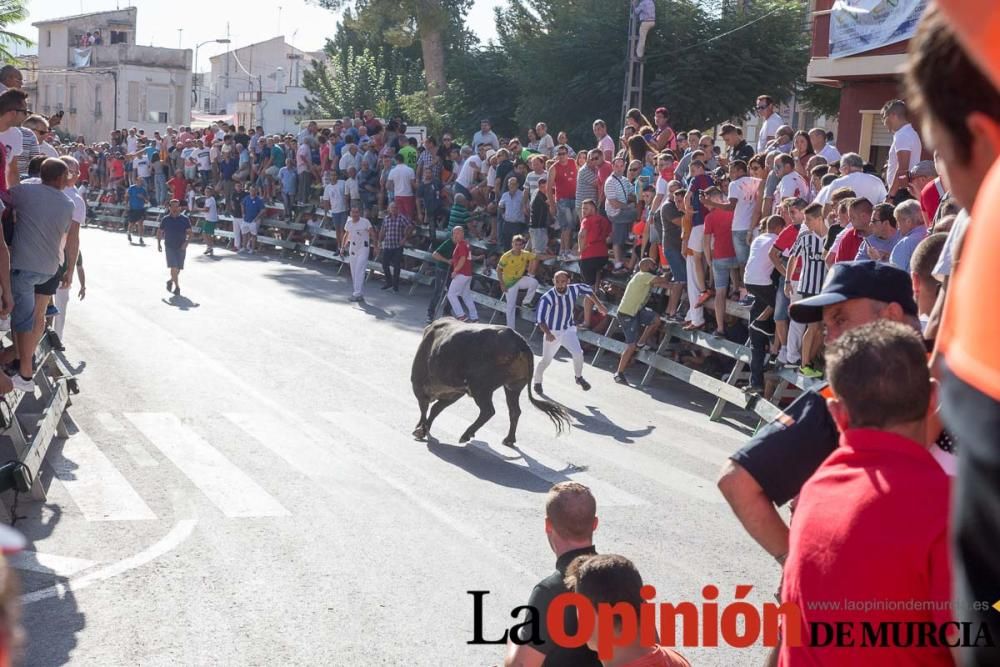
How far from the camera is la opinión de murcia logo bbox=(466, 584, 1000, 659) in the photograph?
2469mm

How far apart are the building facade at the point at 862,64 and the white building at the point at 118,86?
63.3m

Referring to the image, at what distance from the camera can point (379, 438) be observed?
13.4 metres

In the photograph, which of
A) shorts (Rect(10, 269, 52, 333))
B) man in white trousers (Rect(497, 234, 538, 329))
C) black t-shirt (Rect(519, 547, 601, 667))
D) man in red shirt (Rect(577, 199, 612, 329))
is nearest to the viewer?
black t-shirt (Rect(519, 547, 601, 667))

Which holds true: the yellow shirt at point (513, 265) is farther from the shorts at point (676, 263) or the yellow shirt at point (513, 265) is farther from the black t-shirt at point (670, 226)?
the black t-shirt at point (670, 226)

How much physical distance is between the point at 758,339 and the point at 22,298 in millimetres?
8410

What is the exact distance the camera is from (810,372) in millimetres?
13289

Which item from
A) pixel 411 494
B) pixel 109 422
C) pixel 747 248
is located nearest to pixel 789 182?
pixel 747 248

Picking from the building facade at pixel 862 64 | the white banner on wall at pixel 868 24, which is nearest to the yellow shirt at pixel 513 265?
the white banner on wall at pixel 868 24

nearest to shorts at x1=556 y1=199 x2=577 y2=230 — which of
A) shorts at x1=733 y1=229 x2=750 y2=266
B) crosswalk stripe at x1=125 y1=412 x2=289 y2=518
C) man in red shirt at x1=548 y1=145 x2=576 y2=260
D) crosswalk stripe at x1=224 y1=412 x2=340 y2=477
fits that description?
man in red shirt at x1=548 y1=145 x2=576 y2=260

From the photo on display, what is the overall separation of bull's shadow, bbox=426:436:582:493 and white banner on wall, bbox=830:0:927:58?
12.5 metres

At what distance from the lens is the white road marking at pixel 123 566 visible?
8188 millimetres

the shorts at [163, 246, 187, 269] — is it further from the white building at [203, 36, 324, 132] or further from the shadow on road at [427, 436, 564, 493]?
the white building at [203, 36, 324, 132]

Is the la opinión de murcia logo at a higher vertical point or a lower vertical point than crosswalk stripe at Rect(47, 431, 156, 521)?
higher

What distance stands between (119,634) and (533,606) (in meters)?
3.91
